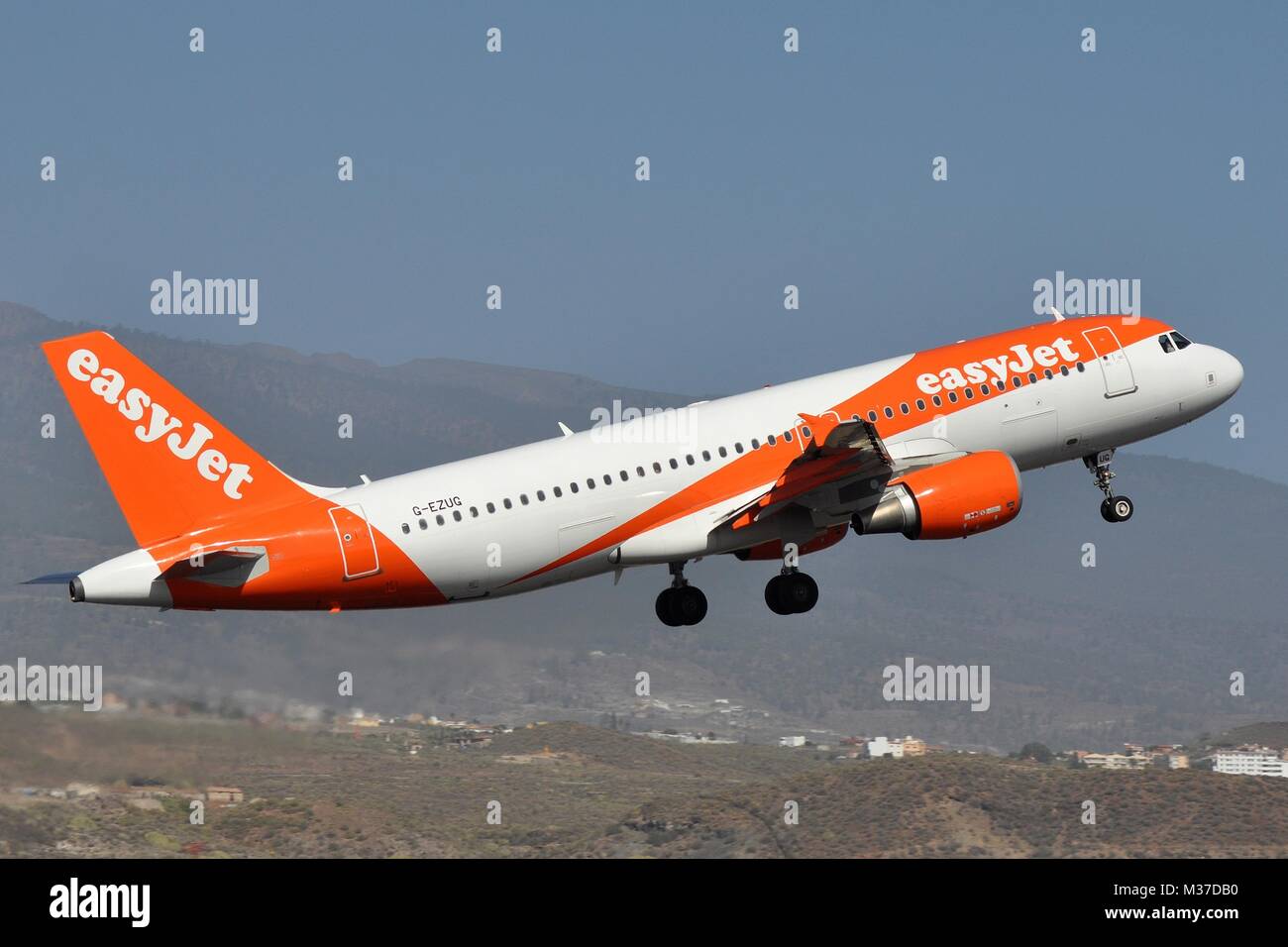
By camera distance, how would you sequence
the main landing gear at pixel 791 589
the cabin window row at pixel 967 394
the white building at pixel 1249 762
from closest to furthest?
the cabin window row at pixel 967 394 < the main landing gear at pixel 791 589 < the white building at pixel 1249 762

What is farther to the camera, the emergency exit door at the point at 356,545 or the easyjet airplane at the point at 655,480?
the emergency exit door at the point at 356,545

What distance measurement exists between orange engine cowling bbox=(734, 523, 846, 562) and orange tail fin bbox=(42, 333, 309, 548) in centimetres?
1292

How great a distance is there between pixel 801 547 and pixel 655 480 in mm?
5144

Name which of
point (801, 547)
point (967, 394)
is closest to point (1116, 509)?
point (967, 394)

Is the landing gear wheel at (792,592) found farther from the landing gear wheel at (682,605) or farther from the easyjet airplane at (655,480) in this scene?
the landing gear wheel at (682,605)

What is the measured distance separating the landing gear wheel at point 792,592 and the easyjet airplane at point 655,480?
0.06m

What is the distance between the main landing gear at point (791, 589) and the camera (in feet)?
157

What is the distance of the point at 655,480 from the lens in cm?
4519

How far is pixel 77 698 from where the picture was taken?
5931 cm

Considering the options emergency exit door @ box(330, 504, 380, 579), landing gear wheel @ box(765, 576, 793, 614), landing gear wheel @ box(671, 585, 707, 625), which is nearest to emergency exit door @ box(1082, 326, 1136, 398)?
landing gear wheel @ box(765, 576, 793, 614)

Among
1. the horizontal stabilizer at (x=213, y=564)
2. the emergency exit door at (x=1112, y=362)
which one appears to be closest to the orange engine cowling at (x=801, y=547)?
the emergency exit door at (x=1112, y=362)

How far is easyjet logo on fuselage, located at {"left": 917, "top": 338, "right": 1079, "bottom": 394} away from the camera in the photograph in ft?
157

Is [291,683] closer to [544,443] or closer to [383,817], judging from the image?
[383,817]

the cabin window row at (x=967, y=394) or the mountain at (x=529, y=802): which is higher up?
the cabin window row at (x=967, y=394)
